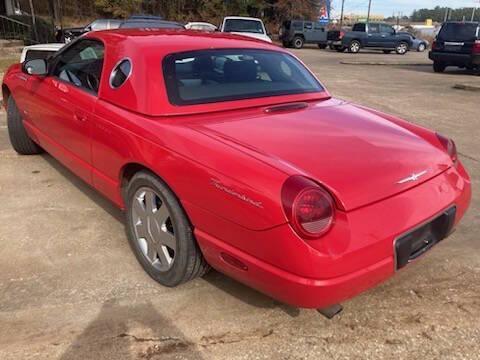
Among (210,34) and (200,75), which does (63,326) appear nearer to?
(200,75)

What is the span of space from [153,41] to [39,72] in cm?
143

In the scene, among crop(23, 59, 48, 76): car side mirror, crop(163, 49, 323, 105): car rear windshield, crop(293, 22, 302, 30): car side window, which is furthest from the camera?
→ crop(293, 22, 302, 30): car side window

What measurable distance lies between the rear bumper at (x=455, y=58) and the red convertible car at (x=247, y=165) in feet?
45.4

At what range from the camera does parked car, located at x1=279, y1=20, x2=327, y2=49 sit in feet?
103

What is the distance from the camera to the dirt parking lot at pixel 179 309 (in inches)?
96.9

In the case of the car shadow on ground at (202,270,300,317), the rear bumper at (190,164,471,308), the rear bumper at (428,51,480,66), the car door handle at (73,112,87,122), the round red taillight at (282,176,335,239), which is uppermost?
the car door handle at (73,112,87,122)

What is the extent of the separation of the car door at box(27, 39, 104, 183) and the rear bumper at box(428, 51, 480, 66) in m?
14.7

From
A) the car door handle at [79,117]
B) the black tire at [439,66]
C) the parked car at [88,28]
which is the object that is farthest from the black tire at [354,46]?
the car door handle at [79,117]

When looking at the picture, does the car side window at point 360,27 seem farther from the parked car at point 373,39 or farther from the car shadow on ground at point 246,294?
the car shadow on ground at point 246,294

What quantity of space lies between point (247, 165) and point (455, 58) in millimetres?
16056

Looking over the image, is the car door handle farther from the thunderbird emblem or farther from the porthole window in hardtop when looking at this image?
the thunderbird emblem

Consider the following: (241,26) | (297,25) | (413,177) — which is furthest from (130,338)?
(297,25)

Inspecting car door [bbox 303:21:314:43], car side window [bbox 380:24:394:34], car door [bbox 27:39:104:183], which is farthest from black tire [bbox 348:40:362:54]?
car door [bbox 27:39:104:183]

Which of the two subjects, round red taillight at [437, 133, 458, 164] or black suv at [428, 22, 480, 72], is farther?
black suv at [428, 22, 480, 72]
